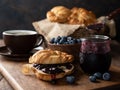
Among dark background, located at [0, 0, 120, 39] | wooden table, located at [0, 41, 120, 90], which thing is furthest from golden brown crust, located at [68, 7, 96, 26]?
wooden table, located at [0, 41, 120, 90]

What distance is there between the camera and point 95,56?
2.47 feet

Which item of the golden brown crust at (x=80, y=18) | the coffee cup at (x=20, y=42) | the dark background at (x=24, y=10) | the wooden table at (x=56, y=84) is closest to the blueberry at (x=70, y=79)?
the wooden table at (x=56, y=84)

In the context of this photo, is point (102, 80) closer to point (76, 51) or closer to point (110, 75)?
point (110, 75)

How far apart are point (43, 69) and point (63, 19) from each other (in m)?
0.51

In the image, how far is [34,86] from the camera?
68 cm

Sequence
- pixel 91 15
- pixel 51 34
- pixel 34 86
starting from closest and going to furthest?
Answer: pixel 34 86, pixel 51 34, pixel 91 15

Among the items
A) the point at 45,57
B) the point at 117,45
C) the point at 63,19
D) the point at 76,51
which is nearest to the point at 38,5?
the point at 63,19

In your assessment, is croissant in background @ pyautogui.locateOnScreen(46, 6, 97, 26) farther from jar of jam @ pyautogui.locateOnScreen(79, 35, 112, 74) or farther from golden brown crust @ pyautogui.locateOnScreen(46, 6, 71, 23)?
jar of jam @ pyautogui.locateOnScreen(79, 35, 112, 74)

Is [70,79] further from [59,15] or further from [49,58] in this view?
[59,15]

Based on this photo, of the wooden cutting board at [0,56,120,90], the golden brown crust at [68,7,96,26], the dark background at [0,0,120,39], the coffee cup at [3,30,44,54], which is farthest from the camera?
the dark background at [0,0,120,39]

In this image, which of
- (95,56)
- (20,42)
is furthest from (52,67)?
(20,42)

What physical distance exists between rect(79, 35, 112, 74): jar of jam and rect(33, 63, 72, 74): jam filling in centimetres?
5

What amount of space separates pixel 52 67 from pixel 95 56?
0.12m

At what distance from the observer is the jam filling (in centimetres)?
72
